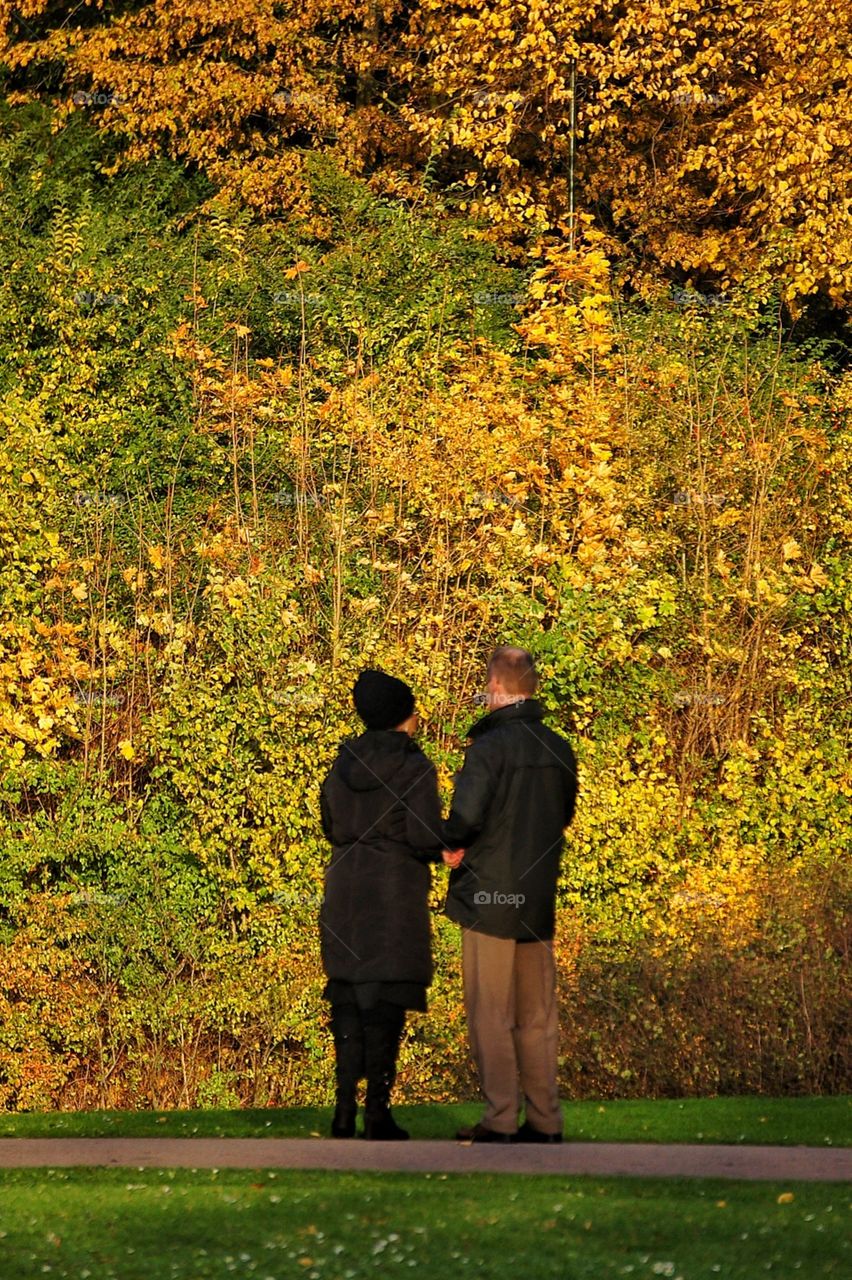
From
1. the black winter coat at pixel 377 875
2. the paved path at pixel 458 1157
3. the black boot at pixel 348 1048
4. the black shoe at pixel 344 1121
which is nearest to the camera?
the paved path at pixel 458 1157

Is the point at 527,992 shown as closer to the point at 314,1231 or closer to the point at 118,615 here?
the point at 314,1231

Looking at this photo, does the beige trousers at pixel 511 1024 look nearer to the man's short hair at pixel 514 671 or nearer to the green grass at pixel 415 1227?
the green grass at pixel 415 1227

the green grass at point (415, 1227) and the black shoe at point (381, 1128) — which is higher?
the black shoe at point (381, 1128)

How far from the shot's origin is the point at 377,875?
819 centimetres

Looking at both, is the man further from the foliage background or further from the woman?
the foliage background

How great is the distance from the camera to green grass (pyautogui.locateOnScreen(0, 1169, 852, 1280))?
239 inches

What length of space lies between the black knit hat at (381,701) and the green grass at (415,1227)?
168 cm

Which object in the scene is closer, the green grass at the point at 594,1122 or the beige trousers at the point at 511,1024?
the beige trousers at the point at 511,1024

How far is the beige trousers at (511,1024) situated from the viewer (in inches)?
316

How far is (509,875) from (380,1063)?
91 centimetres

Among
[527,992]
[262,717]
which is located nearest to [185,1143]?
[527,992]

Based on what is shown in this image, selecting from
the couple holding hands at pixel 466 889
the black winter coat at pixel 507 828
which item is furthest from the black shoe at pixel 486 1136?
the black winter coat at pixel 507 828

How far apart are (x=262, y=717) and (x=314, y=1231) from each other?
7823mm

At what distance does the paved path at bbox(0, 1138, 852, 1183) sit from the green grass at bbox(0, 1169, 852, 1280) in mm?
187
